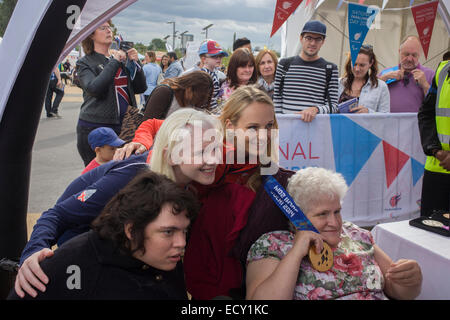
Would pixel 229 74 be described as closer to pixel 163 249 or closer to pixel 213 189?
pixel 213 189

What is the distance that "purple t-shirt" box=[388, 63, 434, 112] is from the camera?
4.25m

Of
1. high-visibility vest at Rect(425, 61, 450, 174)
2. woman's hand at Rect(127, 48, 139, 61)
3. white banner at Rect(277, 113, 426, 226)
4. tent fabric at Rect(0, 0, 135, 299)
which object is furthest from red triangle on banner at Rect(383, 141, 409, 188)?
tent fabric at Rect(0, 0, 135, 299)

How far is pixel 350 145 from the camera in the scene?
3.89 metres

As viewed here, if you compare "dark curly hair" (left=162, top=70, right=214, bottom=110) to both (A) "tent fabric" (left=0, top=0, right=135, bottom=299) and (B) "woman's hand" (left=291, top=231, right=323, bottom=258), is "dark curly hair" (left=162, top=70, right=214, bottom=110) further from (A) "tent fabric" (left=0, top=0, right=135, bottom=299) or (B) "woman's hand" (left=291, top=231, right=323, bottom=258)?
(B) "woman's hand" (left=291, top=231, right=323, bottom=258)

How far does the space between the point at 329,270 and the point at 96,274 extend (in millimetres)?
936

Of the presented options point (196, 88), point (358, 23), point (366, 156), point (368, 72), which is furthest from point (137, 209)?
point (368, 72)

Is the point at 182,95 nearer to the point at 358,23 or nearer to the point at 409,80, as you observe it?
the point at 358,23

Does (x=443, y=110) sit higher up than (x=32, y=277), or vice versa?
(x=443, y=110)

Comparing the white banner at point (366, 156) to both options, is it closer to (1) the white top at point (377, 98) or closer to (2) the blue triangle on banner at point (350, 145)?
(2) the blue triangle on banner at point (350, 145)

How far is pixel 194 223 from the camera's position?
1722mm

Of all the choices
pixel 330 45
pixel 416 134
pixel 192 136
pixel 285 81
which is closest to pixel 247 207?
pixel 192 136

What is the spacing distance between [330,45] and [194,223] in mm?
8458

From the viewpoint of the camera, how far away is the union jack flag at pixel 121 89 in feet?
11.2

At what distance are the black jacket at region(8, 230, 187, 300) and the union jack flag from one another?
2238 mm
